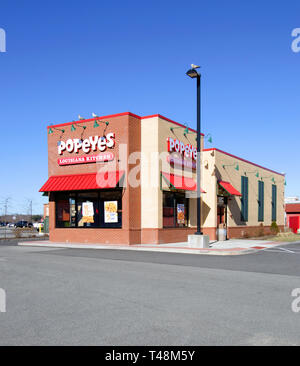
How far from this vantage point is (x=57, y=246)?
2241 centimetres

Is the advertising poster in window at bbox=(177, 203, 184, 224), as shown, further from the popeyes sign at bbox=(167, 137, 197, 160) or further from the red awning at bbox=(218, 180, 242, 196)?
the red awning at bbox=(218, 180, 242, 196)

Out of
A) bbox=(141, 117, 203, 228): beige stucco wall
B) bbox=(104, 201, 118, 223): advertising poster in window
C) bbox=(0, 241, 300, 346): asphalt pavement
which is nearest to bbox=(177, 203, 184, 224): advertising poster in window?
bbox=(141, 117, 203, 228): beige stucco wall

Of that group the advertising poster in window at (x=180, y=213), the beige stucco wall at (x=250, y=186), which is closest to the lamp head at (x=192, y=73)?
the advertising poster in window at (x=180, y=213)

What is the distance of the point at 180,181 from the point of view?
25.1m

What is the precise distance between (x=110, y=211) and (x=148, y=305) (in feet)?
53.2

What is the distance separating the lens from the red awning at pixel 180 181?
23.7 m

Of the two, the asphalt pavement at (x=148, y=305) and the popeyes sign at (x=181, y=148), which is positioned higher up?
the popeyes sign at (x=181, y=148)

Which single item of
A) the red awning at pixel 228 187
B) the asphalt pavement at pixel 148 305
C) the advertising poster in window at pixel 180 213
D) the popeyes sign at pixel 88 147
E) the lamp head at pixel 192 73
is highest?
the lamp head at pixel 192 73

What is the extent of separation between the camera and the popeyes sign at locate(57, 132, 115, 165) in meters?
23.2

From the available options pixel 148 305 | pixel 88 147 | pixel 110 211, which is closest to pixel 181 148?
pixel 88 147

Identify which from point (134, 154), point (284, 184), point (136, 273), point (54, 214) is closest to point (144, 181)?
point (134, 154)

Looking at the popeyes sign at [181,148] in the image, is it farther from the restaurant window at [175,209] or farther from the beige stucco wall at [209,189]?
the restaurant window at [175,209]
